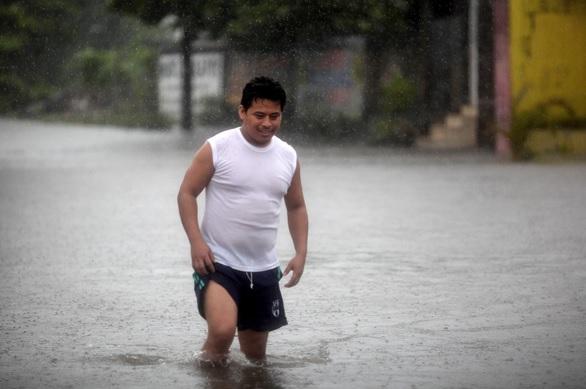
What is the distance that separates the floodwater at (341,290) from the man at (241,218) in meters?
0.29

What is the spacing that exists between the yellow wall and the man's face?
21.2 m

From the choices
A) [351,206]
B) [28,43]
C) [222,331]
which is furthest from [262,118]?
[28,43]

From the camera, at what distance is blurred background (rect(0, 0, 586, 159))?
27.5 metres

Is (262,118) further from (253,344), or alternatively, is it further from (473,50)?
(473,50)

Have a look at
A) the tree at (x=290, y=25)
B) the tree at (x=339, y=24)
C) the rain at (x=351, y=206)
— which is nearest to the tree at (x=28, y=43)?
the rain at (x=351, y=206)

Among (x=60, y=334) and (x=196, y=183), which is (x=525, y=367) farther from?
(x=60, y=334)

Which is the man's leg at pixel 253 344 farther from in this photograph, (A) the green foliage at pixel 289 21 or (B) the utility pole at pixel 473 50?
(A) the green foliage at pixel 289 21

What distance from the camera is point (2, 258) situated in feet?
37.3

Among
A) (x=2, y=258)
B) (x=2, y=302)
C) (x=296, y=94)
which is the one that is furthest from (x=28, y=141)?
(x=2, y=302)

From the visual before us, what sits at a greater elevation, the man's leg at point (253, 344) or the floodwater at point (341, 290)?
the man's leg at point (253, 344)

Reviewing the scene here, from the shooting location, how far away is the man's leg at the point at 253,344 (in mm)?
6746

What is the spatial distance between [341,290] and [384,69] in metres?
25.2

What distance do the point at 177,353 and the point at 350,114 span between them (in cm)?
2809

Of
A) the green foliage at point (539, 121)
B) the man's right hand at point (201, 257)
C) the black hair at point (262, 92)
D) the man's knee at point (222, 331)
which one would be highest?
the black hair at point (262, 92)
